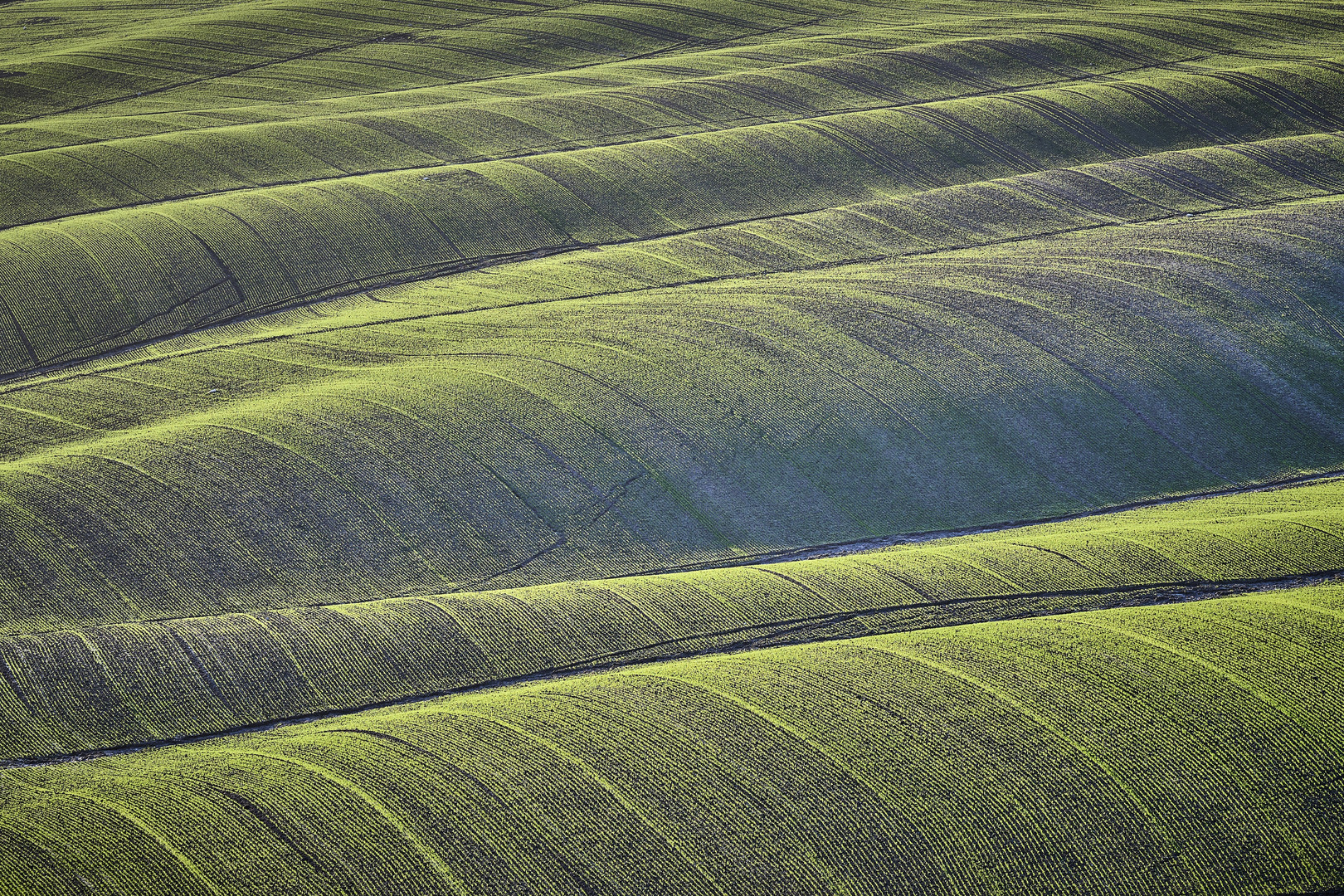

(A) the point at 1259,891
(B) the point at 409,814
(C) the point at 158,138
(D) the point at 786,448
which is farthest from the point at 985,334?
(C) the point at 158,138

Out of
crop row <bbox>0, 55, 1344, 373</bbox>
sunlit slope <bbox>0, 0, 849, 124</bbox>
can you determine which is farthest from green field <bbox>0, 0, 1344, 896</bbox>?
sunlit slope <bbox>0, 0, 849, 124</bbox>

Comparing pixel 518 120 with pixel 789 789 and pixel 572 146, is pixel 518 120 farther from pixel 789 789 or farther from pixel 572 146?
pixel 789 789

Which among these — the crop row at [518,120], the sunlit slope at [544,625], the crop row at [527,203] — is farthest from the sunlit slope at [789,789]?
the crop row at [518,120]

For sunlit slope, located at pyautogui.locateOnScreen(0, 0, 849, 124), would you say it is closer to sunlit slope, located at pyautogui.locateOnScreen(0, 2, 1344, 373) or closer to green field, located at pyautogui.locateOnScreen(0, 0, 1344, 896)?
sunlit slope, located at pyautogui.locateOnScreen(0, 2, 1344, 373)

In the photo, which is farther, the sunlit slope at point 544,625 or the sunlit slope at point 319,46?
the sunlit slope at point 319,46

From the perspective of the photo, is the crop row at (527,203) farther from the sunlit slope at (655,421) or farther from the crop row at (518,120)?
the crop row at (518,120)

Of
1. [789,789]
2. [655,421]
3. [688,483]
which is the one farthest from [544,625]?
[655,421]
